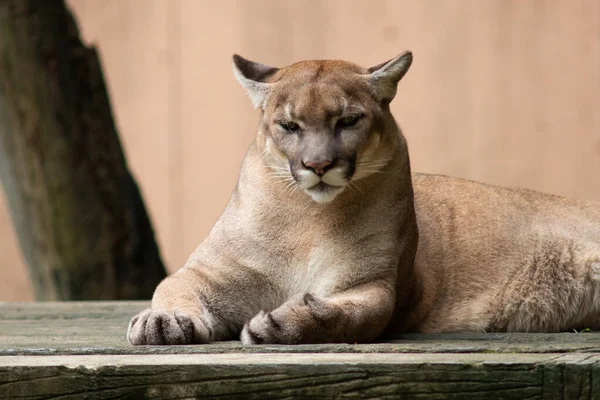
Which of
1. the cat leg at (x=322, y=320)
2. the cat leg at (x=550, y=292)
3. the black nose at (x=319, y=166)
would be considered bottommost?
the cat leg at (x=550, y=292)

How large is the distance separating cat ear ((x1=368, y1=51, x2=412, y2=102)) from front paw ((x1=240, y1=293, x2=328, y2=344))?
39.0 inches

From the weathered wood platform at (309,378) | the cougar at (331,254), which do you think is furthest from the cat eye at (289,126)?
the weathered wood platform at (309,378)

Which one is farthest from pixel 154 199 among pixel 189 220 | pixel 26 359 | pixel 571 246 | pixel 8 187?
pixel 26 359

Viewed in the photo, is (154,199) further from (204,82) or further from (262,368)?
(262,368)

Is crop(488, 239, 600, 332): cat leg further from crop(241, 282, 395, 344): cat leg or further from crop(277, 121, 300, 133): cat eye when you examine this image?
crop(277, 121, 300, 133): cat eye

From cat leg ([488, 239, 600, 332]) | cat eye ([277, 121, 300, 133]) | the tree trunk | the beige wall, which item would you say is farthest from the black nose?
the beige wall

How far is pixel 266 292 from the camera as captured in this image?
4430mm

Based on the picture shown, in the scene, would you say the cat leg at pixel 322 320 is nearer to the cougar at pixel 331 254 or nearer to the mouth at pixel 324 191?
the cougar at pixel 331 254

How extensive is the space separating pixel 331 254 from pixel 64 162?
134 inches

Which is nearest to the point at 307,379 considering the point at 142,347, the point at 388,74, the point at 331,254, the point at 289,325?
the point at 289,325

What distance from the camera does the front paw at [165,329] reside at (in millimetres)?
3904

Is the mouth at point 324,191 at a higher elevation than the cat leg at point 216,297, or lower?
higher

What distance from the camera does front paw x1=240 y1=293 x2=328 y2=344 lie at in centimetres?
381

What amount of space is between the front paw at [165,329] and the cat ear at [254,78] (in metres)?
0.98
